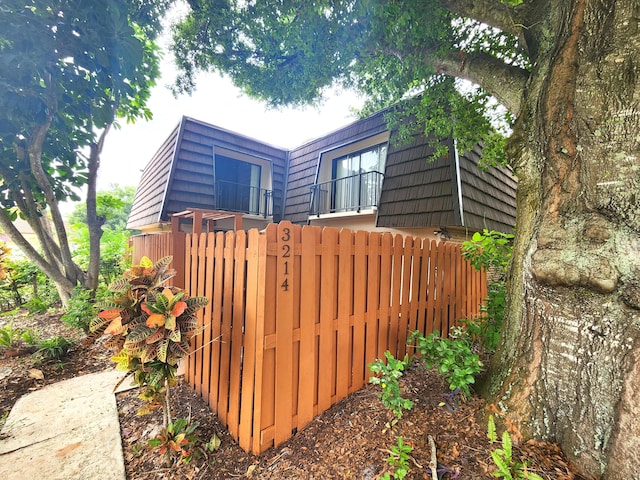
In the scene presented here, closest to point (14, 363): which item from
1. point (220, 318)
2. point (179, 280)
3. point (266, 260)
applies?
point (179, 280)

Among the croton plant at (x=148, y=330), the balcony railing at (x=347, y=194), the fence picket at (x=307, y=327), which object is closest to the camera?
the croton plant at (x=148, y=330)

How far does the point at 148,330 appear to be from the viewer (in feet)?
5.65

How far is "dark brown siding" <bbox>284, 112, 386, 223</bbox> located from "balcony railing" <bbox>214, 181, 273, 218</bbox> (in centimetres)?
77

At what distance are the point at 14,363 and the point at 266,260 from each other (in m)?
4.27

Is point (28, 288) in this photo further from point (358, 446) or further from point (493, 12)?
point (493, 12)

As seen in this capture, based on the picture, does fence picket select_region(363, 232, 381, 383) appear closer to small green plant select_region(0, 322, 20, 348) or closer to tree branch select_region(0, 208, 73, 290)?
small green plant select_region(0, 322, 20, 348)

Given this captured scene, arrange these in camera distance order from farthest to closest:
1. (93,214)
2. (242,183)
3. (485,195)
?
(242,183) → (485,195) → (93,214)

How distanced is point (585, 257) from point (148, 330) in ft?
9.14

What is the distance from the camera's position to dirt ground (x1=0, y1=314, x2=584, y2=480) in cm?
149

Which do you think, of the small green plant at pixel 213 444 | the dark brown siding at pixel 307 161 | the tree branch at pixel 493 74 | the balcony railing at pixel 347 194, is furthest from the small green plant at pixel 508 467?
the dark brown siding at pixel 307 161

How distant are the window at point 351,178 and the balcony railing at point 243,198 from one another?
74.4 inches

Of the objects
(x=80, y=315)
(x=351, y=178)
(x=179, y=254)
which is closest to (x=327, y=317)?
(x=179, y=254)

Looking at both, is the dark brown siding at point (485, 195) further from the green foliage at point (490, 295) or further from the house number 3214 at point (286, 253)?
the house number 3214 at point (286, 253)

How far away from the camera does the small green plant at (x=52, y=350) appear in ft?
11.1
